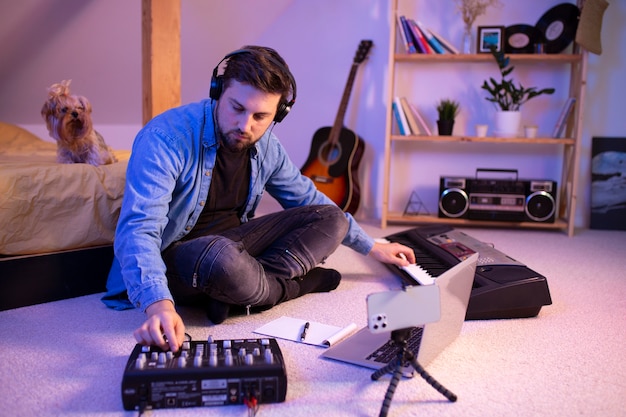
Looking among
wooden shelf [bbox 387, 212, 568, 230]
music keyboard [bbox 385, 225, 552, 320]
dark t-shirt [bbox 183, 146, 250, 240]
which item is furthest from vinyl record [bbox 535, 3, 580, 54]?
dark t-shirt [bbox 183, 146, 250, 240]

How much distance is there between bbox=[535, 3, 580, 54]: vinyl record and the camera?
3361mm

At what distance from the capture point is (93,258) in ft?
6.67

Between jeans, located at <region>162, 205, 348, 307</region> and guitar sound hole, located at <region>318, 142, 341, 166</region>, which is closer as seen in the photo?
jeans, located at <region>162, 205, 348, 307</region>

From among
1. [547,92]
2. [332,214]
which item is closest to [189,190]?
[332,214]

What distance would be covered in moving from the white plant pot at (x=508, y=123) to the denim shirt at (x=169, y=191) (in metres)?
1.69

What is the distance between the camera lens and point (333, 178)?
3.60m

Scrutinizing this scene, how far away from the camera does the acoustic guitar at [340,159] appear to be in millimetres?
3592

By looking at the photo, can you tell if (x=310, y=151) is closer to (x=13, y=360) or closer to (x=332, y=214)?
(x=332, y=214)

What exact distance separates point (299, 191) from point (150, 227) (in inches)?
29.0

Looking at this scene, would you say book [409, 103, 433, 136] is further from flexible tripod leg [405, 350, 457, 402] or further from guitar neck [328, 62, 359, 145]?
flexible tripod leg [405, 350, 457, 402]

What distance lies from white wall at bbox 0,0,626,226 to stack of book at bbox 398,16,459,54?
25 centimetres

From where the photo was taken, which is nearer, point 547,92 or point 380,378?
point 380,378

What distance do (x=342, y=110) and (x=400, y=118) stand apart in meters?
0.38

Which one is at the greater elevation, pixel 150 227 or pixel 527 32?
pixel 527 32
